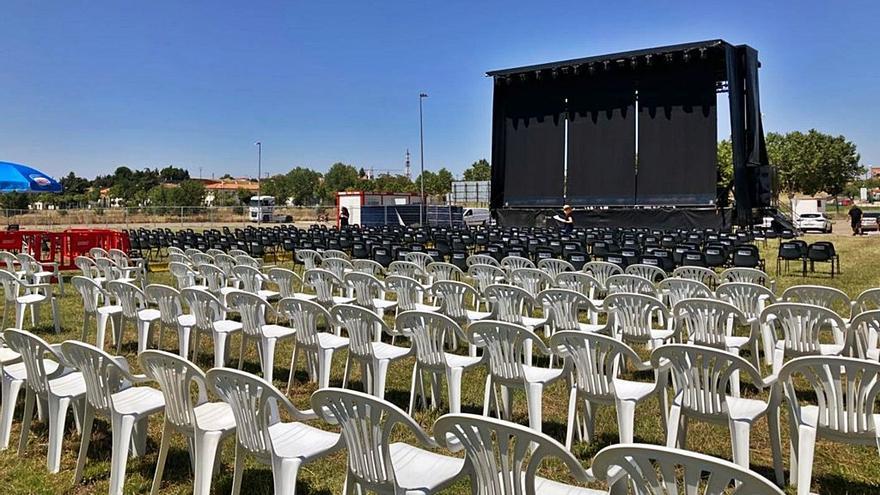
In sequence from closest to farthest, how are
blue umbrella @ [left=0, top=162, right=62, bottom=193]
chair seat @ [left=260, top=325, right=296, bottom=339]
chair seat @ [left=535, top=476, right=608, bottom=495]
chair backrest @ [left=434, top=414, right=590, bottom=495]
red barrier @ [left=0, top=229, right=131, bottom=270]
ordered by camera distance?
chair backrest @ [left=434, top=414, right=590, bottom=495], chair seat @ [left=535, top=476, right=608, bottom=495], chair seat @ [left=260, top=325, right=296, bottom=339], blue umbrella @ [left=0, top=162, right=62, bottom=193], red barrier @ [left=0, top=229, right=131, bottom=270]

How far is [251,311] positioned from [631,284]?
3.64 meters

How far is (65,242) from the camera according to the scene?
524 inches

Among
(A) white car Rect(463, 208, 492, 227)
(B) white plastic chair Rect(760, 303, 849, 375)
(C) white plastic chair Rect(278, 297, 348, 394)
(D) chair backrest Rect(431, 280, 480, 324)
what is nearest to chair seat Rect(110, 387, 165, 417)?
(C) white plastic chair Rect(278, 297, 348, 394)

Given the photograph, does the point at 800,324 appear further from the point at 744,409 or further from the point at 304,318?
the point at 304,318

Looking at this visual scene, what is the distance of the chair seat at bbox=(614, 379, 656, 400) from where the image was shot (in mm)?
3347

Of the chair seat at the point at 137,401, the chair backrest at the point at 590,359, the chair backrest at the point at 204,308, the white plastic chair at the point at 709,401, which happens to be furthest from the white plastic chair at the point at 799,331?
the chair backrest at the point at 204,308

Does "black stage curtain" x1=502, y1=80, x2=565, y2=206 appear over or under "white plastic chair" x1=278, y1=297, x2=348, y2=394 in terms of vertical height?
over

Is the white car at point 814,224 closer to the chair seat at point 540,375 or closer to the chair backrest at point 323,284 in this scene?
the chair backrest at point 323,284

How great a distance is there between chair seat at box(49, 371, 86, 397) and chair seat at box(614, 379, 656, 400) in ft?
9.51

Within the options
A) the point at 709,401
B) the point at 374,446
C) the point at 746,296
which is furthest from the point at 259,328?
the point at 746,296

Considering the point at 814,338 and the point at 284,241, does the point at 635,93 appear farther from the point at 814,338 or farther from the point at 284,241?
the point at 814,338

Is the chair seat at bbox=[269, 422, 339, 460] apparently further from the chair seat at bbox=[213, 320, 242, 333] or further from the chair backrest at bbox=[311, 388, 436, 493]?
the chair seat at bbox=[213, 320, 242, 333]

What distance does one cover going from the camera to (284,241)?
1491 cm

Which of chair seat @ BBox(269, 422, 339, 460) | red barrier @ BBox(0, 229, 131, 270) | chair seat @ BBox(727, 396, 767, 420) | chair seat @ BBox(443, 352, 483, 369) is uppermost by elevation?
red barrier @ BBox(0, 229, 131, 270)
